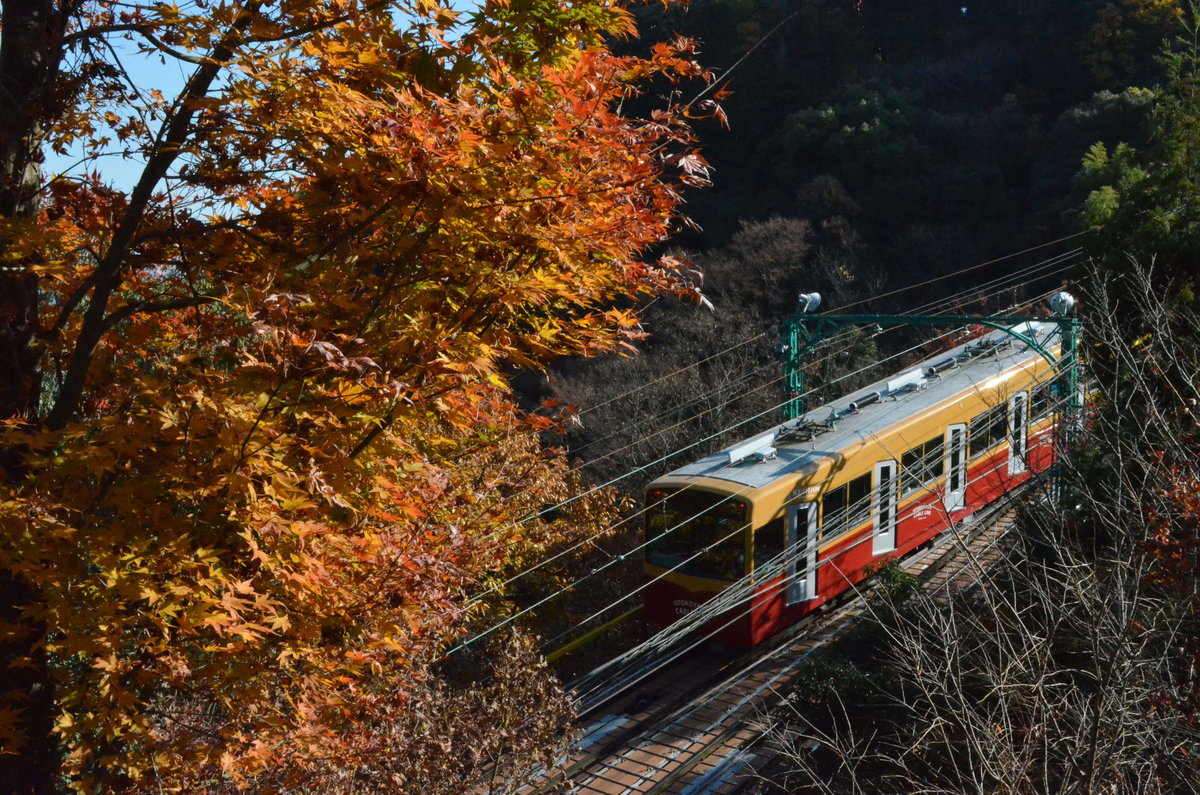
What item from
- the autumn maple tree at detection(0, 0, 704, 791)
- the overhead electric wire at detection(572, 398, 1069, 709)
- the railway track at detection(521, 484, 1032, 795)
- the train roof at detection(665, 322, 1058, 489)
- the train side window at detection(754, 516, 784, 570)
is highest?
the autumn maple tree at detection(0, 0, 704, 791)

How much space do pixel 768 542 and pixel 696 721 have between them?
245 cm

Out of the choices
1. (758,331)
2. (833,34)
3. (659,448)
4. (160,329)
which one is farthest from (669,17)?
(160,329)

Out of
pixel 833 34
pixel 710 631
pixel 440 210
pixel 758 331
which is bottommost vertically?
pixel 710 631

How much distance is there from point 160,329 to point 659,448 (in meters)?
18.5

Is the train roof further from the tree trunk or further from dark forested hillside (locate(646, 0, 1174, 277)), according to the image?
dark forested hillside (locate(646, 0, 1174, 277))

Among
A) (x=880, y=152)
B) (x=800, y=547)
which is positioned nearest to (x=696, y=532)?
(x=800, y=547)

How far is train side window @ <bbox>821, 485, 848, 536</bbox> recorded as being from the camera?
13.2m

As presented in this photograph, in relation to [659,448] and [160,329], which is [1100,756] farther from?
[659,448]

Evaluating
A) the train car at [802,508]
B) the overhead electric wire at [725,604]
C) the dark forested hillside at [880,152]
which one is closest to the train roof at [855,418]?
the train car at [802,508]

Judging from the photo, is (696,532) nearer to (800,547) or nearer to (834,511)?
(800,547)

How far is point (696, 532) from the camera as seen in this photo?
12820 millimetres

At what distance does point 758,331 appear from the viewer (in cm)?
2994

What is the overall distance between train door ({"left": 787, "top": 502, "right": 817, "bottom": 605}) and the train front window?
0.88m

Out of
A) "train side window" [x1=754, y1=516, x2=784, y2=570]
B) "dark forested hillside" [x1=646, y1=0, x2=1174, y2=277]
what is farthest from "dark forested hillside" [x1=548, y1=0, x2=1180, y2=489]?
"train side window" [x1=754, y1=516, x2=784, y2=570]
